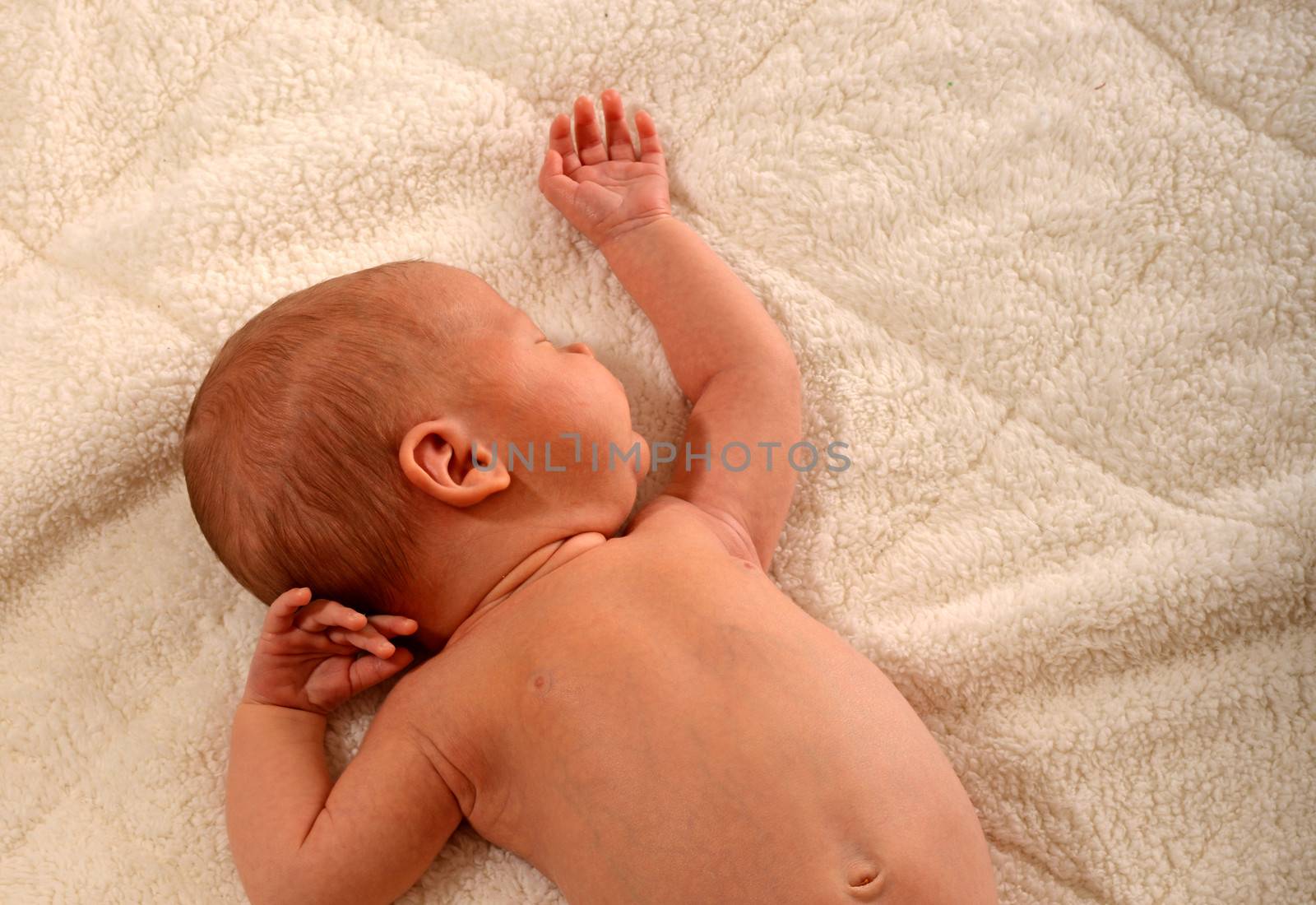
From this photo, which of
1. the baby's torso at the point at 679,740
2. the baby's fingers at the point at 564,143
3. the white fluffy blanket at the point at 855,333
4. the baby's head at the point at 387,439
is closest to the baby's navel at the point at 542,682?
the baby's torso at the point at 679,740

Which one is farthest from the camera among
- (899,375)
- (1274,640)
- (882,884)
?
(899,375)

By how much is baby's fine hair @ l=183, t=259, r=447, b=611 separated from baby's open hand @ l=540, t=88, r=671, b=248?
1.07 feet

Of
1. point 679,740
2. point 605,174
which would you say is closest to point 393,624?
point 679,740

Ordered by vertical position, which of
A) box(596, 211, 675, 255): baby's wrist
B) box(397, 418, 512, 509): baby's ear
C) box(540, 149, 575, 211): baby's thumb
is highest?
box(540, 149, 575, 211): baby's thumb

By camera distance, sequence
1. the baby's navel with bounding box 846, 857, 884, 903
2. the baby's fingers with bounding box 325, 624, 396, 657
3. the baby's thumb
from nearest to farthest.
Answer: the baby's navel with bounding box 846, 857, 884, 903
the baby's fingers with bounding box 325, 624, 396, 657
the baby's thumb

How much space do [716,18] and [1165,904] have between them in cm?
122

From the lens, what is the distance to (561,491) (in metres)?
1.18

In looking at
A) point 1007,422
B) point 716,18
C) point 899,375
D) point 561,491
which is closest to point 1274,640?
point 1007,422

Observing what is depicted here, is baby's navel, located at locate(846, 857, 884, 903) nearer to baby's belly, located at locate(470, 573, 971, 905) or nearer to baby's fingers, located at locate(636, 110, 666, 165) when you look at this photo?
baby's belly, located at locate(470, 573, 971, 905)

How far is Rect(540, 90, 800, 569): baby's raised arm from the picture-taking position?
1.28 metres

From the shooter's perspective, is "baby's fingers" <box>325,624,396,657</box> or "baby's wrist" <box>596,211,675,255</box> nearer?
"baby's fingers" <box>325,624,396,657</box>

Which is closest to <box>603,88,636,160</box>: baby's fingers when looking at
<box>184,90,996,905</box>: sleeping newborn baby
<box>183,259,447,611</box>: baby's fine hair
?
<box>184,90,996,905</box>: sleeping newborn baby

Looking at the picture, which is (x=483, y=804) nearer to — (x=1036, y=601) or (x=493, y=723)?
(x=493, y=723)

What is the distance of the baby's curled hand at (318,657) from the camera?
116 centimetres
